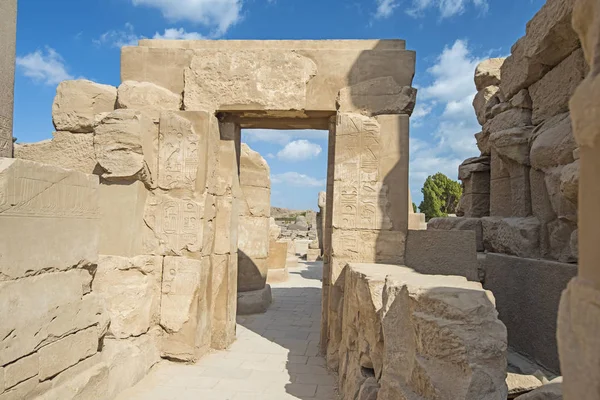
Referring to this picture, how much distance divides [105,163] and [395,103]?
3.03 meters

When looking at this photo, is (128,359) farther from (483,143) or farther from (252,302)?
(483,143)

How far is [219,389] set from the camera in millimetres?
3748

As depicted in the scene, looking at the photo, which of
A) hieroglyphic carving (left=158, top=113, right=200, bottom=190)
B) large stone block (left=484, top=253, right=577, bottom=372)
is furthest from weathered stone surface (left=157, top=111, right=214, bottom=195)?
large stone block (left=484, top=253, right=577, bottom=372)

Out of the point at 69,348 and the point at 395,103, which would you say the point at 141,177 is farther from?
the point at 395,103

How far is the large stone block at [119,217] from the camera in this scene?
4.18 m

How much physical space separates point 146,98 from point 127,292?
6.81 ft

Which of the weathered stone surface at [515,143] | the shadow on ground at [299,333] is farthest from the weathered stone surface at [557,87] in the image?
the shadow on ground at [299,333]

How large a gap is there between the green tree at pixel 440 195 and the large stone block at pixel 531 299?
19139 millimetres

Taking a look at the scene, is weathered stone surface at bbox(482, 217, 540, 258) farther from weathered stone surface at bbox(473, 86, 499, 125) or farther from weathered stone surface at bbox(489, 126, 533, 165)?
weathered stone surface at bbox(473, 86, 499, 125)

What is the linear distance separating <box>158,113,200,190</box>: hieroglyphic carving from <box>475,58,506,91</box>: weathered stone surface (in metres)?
3.82

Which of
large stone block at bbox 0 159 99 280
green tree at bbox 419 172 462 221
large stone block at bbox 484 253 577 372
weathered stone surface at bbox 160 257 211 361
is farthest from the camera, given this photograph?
green tree at bbox 419 172 462 221

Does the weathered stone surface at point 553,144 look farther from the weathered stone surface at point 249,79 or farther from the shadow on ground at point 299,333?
the shadow on ground at point 299,333

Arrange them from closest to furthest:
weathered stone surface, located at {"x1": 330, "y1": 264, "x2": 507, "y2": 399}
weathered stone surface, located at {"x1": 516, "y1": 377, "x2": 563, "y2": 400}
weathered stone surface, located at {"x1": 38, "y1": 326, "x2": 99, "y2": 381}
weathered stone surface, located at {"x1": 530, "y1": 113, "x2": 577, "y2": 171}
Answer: weathered stone surface, located at {"x1": 330, "y1": 264, "x2": 507, "y2": 399} < weathered stone surface, located at {"x1": 516, "y1": 377, "x2": 563, "y2": 400} < weathered stone surface, located at {"x1": 38, "y1": 326, "x2": 99, "y2": 381} < weathered stone surface, located at {"x1": 530, "y1": 113, "x2": 577, "y2": 171}

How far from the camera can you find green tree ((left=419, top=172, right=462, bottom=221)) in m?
22.4
